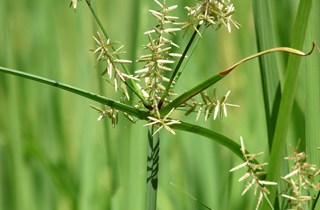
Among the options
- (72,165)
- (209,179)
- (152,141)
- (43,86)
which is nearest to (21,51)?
(43,86)

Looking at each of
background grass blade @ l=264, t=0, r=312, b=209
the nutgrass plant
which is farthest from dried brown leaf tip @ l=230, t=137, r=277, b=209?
the nutgrass plant

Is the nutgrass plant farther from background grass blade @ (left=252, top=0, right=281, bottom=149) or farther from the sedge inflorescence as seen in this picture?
the sedge inflorescence

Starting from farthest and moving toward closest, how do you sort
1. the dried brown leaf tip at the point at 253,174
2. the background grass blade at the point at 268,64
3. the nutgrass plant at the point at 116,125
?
the nutgrass plant at the point at 116,125
the background grass blade at the point at 268,64
the dried brown leaf tip at the point at 253,174

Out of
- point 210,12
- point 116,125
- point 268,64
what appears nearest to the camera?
point 210,12

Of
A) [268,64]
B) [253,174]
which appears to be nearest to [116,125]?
[268,64]

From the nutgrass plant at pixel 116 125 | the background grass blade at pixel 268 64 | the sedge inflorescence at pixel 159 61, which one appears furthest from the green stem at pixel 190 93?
the nutgrass plant at pixel 116 125

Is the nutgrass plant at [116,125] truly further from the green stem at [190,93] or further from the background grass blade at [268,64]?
the green stem at [190,93]

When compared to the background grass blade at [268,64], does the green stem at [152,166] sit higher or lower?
lower

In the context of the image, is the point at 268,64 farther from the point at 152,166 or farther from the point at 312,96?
the point at 152,166

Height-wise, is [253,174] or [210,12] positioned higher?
[210,12]
